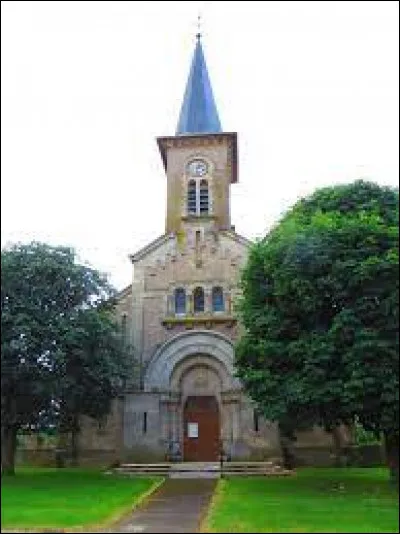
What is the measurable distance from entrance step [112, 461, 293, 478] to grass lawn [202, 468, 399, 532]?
2019 mm

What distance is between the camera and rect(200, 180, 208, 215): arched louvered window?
42.7 m

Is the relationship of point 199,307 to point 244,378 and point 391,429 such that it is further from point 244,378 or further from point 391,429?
point 391,429

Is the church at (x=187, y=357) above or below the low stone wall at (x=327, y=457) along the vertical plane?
above

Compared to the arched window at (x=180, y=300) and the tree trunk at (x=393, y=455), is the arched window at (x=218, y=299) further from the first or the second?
the tree trunk at (x=393, y=455)

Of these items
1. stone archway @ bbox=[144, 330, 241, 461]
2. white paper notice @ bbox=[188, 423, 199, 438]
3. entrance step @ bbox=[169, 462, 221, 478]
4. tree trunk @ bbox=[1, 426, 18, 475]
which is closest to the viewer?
tree trunk @ bbox=[1, 426, 18, 475]

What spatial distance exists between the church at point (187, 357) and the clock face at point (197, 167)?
170 cm

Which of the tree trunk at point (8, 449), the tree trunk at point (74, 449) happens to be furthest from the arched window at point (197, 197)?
the tree trunk at point (8, 449)

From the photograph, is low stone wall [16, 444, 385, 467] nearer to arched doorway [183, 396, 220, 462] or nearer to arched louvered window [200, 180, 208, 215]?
arched doorway [183, 396, 220, 462]

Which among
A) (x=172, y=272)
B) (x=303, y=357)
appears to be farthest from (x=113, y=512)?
(x=172, y=272)

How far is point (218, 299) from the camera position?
39406mm

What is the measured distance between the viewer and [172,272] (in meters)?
40.0

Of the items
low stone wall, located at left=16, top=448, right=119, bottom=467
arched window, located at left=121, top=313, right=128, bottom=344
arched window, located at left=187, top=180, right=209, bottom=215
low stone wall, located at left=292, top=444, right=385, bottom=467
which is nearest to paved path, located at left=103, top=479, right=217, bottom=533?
low stone wall, located at left=16, top=448, right=119, bottom=467

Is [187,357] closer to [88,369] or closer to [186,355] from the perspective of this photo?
[186,355]

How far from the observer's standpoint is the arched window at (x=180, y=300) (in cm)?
3941
